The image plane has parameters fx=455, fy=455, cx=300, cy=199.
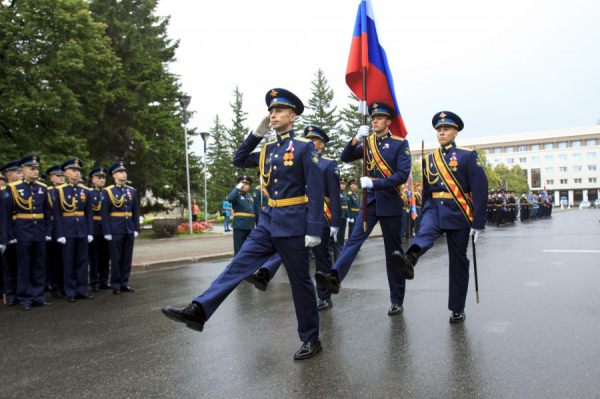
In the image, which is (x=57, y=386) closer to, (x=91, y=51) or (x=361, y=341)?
(x=361, y=341)

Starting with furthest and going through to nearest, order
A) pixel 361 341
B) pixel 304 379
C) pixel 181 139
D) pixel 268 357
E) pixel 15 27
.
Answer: pixel 181 139 < pixel 15 27 < pixel 361 341 < pixel 268 357 < pixel 304 379

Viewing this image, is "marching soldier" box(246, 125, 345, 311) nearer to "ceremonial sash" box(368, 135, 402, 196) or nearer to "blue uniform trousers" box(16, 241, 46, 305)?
"ceremonial sash" box(368, 135, 402, 196)

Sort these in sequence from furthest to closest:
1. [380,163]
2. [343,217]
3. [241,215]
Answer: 1. [343,217]
2. [241,215]
3. [380,163]

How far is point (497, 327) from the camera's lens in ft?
14.9

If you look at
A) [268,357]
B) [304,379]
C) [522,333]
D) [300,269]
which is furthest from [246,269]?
[522,333]

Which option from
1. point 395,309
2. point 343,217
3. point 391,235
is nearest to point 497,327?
point 395,309

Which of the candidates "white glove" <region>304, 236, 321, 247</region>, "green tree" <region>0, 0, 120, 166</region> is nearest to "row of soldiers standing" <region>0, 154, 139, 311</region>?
"white glove" <region>304, 236, 321, 247</region>

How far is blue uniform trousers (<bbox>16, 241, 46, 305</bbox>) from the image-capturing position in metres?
6.58

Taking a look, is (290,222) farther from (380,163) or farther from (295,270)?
(380,163)

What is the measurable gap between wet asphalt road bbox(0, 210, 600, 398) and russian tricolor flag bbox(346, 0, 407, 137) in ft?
8.46

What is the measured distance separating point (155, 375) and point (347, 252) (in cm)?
228

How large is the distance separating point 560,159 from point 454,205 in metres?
114

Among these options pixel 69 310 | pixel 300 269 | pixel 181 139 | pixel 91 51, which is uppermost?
pixel 91 51

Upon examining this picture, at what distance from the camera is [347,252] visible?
16.1 feet
